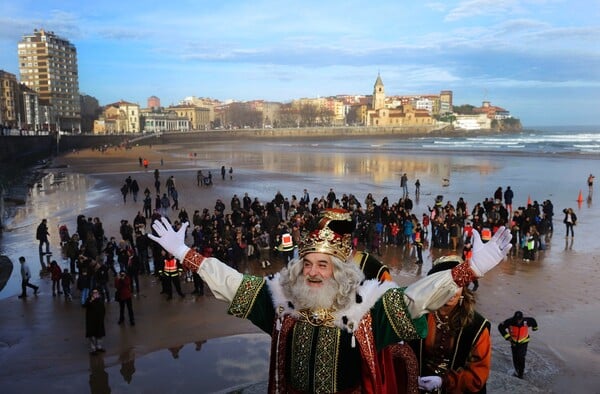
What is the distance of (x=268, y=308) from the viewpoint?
2963mm

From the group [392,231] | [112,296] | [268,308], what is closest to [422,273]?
[392,231]

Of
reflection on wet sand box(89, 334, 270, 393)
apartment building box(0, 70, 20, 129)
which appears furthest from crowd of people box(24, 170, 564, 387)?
apartment building box(0, 70, 20, 129)

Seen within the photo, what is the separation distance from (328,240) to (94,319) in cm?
602

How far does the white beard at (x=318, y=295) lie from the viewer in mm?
2752

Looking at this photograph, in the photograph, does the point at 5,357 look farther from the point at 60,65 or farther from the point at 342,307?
the point at 60,65

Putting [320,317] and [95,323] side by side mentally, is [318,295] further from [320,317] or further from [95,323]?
[95,323]

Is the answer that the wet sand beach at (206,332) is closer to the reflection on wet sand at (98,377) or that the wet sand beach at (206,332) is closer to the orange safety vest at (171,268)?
the reflection on wet sand at (98,377)

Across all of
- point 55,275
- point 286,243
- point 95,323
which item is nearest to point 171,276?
point 55,275

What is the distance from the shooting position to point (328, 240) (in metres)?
2.76

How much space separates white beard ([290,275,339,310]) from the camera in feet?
9.03

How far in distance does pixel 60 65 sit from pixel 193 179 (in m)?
115

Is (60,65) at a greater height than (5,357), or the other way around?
(60,65)

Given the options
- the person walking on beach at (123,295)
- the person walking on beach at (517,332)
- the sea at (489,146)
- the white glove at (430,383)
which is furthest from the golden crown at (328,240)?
the sea at (489,146)

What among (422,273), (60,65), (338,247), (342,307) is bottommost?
(422,273)
